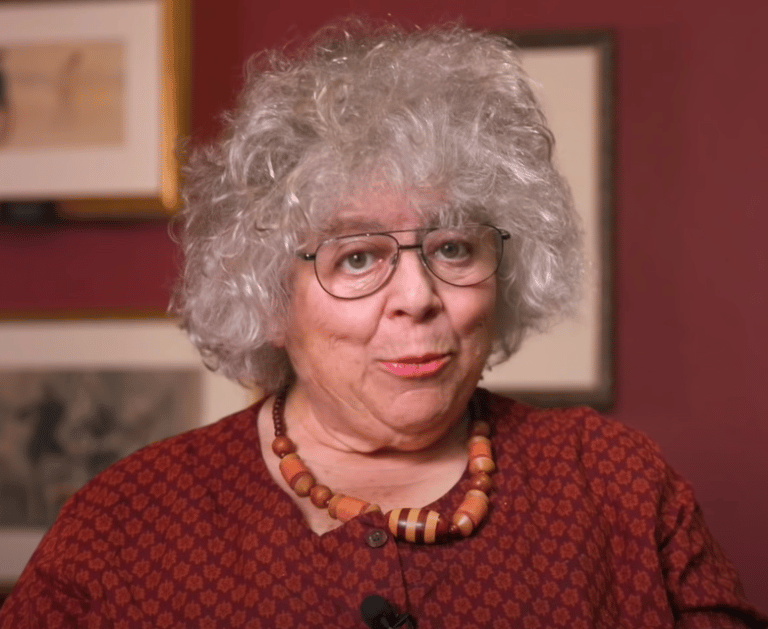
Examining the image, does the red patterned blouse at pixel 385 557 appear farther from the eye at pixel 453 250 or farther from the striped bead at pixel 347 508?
the eye at pixel 453 250

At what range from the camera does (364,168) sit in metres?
1.23

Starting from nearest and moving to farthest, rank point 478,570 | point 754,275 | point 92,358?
point 478,570
point 754,275
point 92,358

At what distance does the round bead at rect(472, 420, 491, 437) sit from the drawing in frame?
1.04 metres

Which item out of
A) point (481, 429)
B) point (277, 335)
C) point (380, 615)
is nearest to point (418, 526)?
point (380, 615)

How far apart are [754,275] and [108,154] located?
1.55 meters


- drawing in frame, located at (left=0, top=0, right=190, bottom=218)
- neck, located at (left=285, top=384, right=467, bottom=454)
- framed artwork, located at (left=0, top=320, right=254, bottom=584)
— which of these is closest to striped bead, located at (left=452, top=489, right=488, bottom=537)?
neck, located at (left=285, top=384, right=467, bottom=454)

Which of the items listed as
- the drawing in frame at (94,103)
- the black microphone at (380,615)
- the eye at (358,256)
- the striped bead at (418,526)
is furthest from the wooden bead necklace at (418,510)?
the drawing in frame at (94,103)

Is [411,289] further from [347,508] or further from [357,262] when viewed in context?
[347,508]

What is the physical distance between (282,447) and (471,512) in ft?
1.06

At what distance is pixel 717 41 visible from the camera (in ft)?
6.56

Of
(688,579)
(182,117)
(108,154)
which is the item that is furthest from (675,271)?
(108,154)

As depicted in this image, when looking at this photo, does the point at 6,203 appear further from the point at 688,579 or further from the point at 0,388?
the point at 688,579

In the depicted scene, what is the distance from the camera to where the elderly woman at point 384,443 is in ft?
3.99

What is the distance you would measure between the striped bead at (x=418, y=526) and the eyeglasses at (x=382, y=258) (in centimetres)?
32
